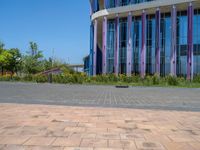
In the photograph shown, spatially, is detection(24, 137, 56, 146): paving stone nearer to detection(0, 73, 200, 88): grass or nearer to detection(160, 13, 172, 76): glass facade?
detection(0, 73, 200, 88): grass

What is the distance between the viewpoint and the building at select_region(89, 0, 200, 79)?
4116 centimetres

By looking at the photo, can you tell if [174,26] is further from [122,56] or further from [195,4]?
[122,56]

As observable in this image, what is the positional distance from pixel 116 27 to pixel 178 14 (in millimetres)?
9249

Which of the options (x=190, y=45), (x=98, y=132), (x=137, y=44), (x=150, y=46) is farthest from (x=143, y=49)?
(x=98, y=132)

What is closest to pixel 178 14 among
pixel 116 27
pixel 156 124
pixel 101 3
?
pixel 116 27

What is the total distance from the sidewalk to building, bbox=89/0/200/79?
33.2m

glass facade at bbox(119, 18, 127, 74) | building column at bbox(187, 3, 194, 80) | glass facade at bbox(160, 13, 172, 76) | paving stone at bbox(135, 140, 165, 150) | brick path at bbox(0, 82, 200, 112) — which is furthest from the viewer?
glass facade at bbox(119, 18, 127, 74)

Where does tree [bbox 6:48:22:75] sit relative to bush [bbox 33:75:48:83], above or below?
above

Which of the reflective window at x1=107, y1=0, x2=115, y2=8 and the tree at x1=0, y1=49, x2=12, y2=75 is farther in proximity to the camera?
the tree at x1=0, y1=49, x2=12, y2=75

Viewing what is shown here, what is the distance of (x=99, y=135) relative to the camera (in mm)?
6004

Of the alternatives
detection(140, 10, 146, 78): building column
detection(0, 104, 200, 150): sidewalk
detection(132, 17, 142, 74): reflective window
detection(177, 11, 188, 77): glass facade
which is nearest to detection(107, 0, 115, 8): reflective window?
detection(132, 17, 142, 74): reflective window

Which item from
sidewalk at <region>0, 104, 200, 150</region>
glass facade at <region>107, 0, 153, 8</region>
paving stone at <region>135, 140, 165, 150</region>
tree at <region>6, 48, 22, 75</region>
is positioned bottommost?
paving stone at <region>135, 140, 165, 150</region>

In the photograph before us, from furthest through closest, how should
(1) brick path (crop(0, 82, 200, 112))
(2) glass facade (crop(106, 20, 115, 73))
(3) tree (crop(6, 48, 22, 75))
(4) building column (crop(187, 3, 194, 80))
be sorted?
(3) tree (crop(6, 48, 22, 75)) → (2) glass facade (crop(106, 20, 115, 73)) → (4) building column (crop(187, 3, 194, 80)) → (1) brick path (crop(0, 82, 200, 112))

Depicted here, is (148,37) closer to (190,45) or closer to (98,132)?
(190,45)
